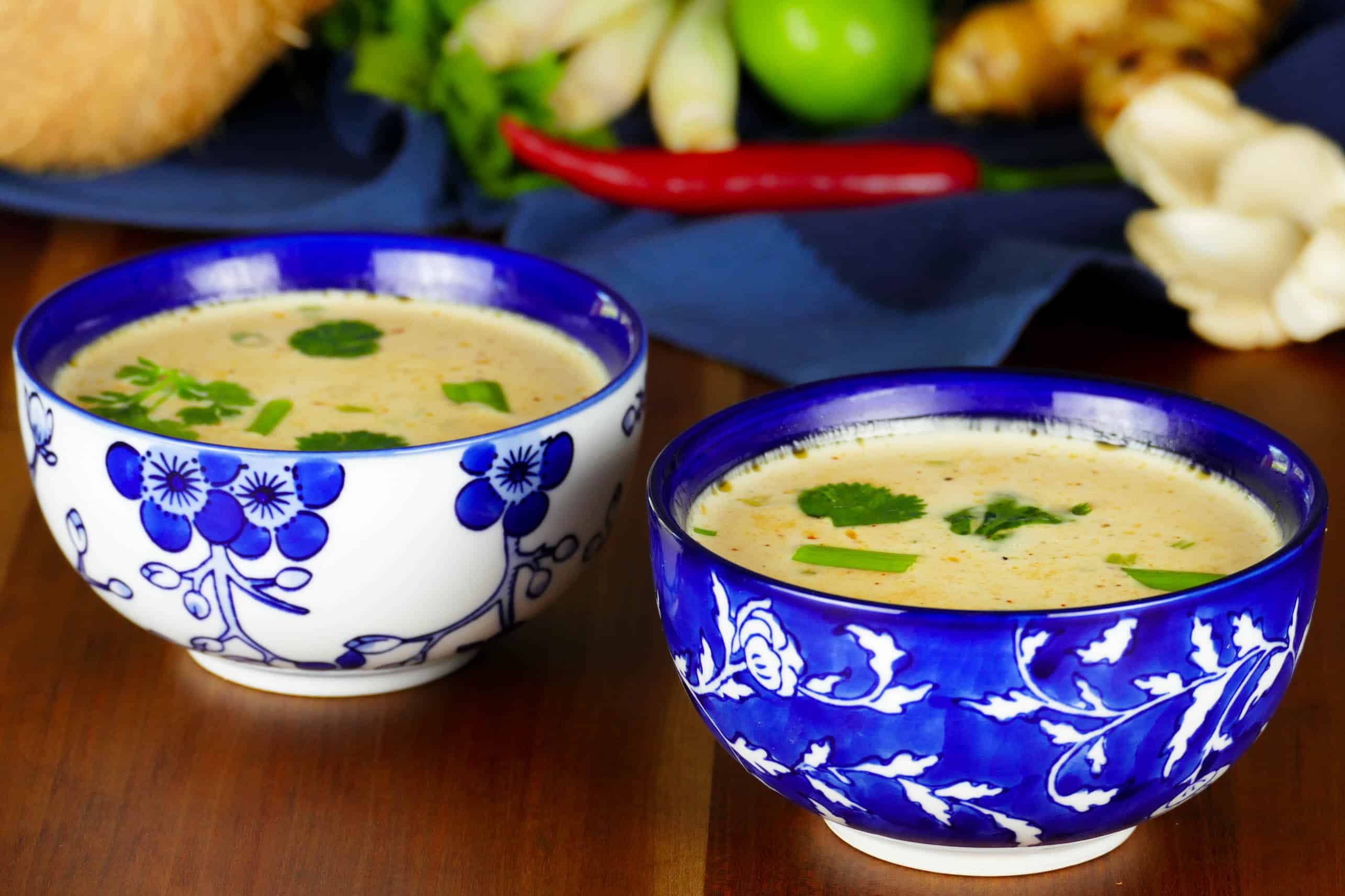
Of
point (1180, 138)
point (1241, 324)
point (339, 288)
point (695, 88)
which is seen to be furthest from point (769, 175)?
point (339, 288)

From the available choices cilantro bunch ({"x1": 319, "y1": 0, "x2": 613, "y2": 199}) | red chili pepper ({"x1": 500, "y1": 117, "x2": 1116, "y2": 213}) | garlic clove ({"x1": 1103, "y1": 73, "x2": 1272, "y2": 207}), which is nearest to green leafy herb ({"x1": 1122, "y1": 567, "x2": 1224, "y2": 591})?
garlic clove ({"x1": 1103, "y1": 73, "x2": 1272, "y2": 207})

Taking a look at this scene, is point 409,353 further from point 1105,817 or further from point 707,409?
point 1105,817

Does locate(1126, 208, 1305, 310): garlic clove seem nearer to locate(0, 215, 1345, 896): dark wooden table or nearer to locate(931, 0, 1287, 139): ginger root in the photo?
locate(931, 0, 1287, 139): ginger root

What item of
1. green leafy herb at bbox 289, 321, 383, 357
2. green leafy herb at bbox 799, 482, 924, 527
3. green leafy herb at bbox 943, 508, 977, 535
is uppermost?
green leafy herb at bbox 943, 508, 977, 535

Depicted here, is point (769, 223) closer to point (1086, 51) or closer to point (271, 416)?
point (1086, 51)

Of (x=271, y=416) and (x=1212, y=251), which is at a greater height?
Answer: (x=271, y=416)

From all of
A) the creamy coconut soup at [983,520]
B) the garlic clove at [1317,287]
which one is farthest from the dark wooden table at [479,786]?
the garlic clove at [1317,287]
